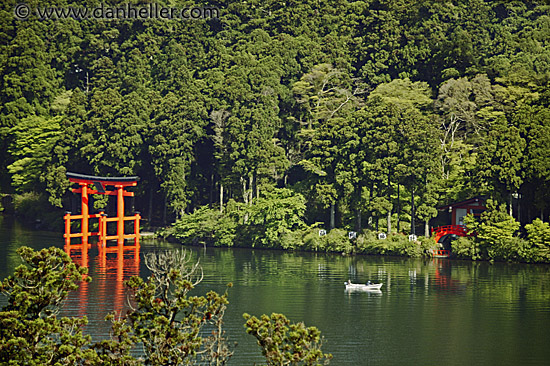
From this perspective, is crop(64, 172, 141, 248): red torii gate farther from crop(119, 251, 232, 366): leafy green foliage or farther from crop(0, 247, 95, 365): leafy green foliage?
crop(119, 251, 232, 366): leafy green foliage

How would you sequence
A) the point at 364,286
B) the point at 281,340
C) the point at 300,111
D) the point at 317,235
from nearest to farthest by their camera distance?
the point at 281,340 → the point at 364,286 → the point at 317,235 → the point at 300,111

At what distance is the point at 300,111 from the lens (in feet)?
255

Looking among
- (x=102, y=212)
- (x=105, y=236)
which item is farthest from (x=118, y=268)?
(x=102, y=212)

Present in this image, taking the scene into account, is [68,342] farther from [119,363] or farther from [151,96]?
[151,96]

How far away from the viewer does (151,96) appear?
7862cm

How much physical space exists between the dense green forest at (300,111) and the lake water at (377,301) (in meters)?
5.37

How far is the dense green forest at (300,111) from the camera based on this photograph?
65688 millimetres

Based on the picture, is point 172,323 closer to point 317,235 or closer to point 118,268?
point 118,268

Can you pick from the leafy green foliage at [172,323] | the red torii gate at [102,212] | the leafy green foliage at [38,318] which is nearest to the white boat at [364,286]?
the red torii gate at [102,212]

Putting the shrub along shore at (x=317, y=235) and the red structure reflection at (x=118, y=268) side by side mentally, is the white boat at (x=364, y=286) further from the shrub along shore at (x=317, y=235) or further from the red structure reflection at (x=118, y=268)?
the shrub along shore at (x=317, y=235)

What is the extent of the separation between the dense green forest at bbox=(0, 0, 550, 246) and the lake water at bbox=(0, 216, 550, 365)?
17.6 ft

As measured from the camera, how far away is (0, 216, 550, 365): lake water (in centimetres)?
3912

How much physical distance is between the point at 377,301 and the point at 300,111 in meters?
30.5

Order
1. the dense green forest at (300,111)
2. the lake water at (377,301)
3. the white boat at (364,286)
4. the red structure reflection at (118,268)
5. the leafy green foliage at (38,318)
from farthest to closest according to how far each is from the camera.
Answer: the dense green forest at (300,111) < the white boat at (364,286) < the red structure reflection at (118,268) < the lake water at (377,301) < the leafy green foliage at (38,318)
